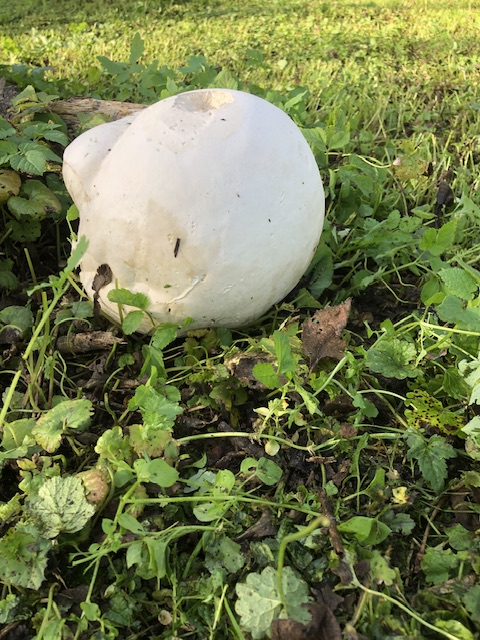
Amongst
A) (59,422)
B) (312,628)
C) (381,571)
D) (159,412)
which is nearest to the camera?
(312,628)

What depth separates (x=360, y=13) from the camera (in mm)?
5340

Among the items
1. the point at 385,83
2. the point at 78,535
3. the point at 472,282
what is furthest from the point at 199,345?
the point at 385,83

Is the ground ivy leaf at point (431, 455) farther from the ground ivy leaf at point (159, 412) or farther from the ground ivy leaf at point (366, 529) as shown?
the ground ivy leaf at point (159, 412)

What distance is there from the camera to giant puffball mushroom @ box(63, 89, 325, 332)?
5.60 feet

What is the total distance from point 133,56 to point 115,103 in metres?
0.68

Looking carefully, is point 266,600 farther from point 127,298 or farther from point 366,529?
point 127,298

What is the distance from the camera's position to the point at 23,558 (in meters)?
1.34

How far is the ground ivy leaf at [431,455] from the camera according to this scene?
61.1 inches

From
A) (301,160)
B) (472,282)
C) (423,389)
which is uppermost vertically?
(301,160)

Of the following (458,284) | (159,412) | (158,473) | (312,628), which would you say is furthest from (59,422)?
(458,284)

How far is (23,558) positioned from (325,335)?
1060mm

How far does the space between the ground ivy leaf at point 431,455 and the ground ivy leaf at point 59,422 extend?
0.93 metres

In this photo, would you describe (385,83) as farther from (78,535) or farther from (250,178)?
(78,535)

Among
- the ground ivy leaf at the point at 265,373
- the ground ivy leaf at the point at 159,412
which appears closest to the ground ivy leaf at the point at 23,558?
the ground ivy leaf at the point at 159,412
